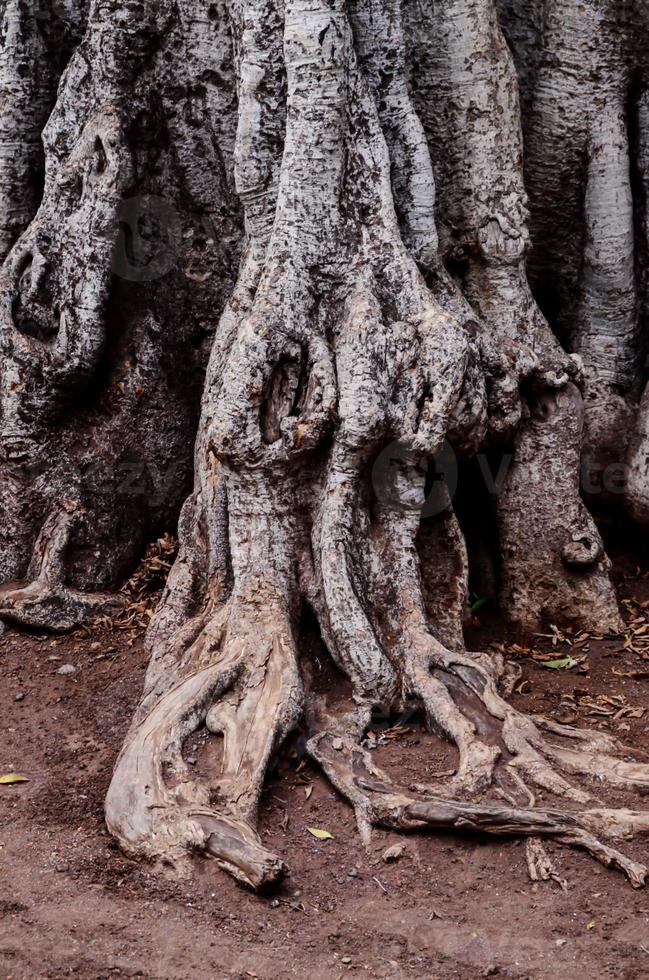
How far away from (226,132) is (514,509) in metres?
2.63

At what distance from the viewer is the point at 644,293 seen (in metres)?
6.45

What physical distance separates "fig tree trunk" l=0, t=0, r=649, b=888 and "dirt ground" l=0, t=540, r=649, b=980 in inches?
4.4

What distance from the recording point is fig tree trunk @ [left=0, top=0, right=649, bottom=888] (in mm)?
4352

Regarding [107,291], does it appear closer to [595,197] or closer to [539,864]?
[595,197]

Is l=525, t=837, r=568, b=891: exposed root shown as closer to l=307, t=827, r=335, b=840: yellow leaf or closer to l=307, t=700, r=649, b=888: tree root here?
l=307, t=700, r=649, b=888: tree root

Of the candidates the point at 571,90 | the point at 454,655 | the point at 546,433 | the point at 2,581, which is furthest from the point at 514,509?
the point at 2,581

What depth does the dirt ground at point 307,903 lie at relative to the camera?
3389 mm

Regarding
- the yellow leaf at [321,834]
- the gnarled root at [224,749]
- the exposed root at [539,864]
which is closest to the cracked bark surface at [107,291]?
the gnarled root at [224,749]

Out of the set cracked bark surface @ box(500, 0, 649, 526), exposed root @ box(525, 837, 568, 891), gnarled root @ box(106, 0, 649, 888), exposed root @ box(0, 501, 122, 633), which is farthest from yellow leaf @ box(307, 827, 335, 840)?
cracked bark surface @ box(500, 0, 649, 526)

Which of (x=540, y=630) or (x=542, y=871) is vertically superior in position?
(x=540, y=630)

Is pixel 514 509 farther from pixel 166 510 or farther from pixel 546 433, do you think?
pixel 166 510

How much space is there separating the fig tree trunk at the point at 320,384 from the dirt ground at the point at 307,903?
Answer: 113mm

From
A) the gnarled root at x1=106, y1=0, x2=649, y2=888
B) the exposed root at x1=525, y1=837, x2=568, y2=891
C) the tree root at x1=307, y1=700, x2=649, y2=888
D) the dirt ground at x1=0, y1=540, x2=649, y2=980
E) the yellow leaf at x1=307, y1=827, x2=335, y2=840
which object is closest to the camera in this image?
the dirt ground at x1=0, y1=540, x2=649, y2=980

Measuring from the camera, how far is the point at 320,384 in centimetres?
468
